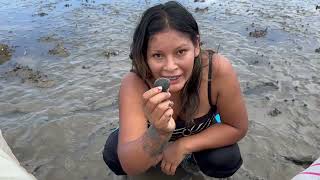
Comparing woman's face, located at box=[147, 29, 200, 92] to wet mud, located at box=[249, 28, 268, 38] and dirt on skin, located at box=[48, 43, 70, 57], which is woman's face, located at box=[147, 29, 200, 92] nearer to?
dirt on skin, located at box=[48, 43, 70, 57]

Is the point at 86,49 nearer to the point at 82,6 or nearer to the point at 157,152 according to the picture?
the point at 82,6

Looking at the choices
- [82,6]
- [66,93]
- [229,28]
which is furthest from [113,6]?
[66,93]

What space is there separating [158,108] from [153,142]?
0.45 metres

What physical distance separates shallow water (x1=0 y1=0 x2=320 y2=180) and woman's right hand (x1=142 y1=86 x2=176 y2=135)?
185 cm

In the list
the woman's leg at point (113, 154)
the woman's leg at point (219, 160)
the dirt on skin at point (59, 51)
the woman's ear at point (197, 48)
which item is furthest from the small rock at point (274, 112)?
the dirt on skin at point (59, 51)

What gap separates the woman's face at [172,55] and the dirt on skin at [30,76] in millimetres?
3721

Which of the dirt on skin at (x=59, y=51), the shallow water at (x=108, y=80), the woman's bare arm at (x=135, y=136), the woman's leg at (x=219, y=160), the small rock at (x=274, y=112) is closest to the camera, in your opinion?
the woman's bare arm at (x=135, y=136)

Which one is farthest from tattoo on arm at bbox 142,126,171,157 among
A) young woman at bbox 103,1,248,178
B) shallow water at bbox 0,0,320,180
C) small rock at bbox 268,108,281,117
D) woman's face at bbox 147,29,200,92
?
small rock at bbox 268,108,281,117

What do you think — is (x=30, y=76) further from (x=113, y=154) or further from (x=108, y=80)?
(x=113, y=154)

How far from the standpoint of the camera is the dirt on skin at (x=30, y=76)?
20.4 ft

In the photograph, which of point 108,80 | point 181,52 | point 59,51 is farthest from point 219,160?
point 59,51

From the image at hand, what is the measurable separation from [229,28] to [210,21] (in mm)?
783

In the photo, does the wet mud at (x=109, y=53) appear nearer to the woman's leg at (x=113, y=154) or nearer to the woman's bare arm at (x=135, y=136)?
the woman's leg at (x=113, y=154)

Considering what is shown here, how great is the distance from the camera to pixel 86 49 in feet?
25.6
